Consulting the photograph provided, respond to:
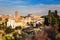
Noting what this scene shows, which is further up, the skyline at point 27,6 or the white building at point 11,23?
the skyline at point 27,6

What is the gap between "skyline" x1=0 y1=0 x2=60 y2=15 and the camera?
3.39 m

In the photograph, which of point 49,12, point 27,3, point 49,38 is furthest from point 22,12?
point 49,38

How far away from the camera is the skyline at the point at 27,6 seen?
3.39 meters

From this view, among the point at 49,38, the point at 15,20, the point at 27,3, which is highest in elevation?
the point at 27,3

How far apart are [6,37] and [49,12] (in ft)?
2.39

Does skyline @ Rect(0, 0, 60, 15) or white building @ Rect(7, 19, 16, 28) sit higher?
skyline @ Rect(0, 0, 60, 15)

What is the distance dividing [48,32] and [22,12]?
1.82 ft

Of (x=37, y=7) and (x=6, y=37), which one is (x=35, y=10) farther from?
(x=6, y=37)

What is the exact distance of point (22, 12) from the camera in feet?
11.3

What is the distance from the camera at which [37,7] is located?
11.2ft

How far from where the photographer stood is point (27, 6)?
136 inches

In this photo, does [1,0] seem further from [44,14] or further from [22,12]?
[44,14]

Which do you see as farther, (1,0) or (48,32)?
(1,0)

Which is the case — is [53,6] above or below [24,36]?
above
